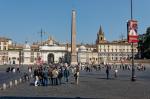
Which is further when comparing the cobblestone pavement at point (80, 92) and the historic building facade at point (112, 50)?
the historic building facade at point (112, 50)

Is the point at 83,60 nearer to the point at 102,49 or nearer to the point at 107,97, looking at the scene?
the point at 102,49

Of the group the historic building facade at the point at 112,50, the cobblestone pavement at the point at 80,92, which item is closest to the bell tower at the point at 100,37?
the historic building facade at the point at 112,50

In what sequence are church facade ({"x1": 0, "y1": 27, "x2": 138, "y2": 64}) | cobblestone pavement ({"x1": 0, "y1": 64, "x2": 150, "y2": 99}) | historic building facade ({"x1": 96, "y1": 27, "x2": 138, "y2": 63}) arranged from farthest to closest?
historic building facade ({"x1": 96, "y1": 27, "x2": 138, "y2": 63}), church facade ({"x1": 0, "y1": 27, "x2": 138, "y2": 64}), cobblestone pavement ({"x1": 0, "y1": 64, "x2": 150, "y2": 99})

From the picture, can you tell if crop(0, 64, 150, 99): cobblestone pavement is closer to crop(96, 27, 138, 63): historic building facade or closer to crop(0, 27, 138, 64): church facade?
crop(0, 27, 138, 64): church facade

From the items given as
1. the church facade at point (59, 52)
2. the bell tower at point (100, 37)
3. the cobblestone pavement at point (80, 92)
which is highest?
the bell tower at point (100, 37)

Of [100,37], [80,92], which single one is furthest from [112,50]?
[80,92]

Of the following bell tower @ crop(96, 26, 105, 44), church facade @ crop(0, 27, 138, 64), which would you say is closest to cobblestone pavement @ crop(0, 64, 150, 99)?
church facade @ crop(0, 27, 138, 64)

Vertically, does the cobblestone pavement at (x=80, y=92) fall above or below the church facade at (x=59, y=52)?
below

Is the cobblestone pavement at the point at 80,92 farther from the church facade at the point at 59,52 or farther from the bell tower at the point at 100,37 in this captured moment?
the bell tower at the point at 100,37

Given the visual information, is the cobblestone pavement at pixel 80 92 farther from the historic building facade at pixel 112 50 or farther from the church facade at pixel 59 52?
the historic building facade at pixel 112 50

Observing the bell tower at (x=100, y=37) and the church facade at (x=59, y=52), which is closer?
the church facade at (x=59, y=52)

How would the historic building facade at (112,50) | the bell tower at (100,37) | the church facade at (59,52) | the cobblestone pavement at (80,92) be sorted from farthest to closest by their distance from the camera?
the bell tower at (100,37)
the historic building facade at (112,50)
the church facade at (59,52)
the cobblestone pavement at (80,92)

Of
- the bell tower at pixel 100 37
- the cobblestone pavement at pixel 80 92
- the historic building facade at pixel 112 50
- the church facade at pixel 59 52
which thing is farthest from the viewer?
the bell tower at pixel 100 37

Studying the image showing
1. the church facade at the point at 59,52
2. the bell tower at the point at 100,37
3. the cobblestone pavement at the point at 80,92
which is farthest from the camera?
the bell tower at the point at 100,37
